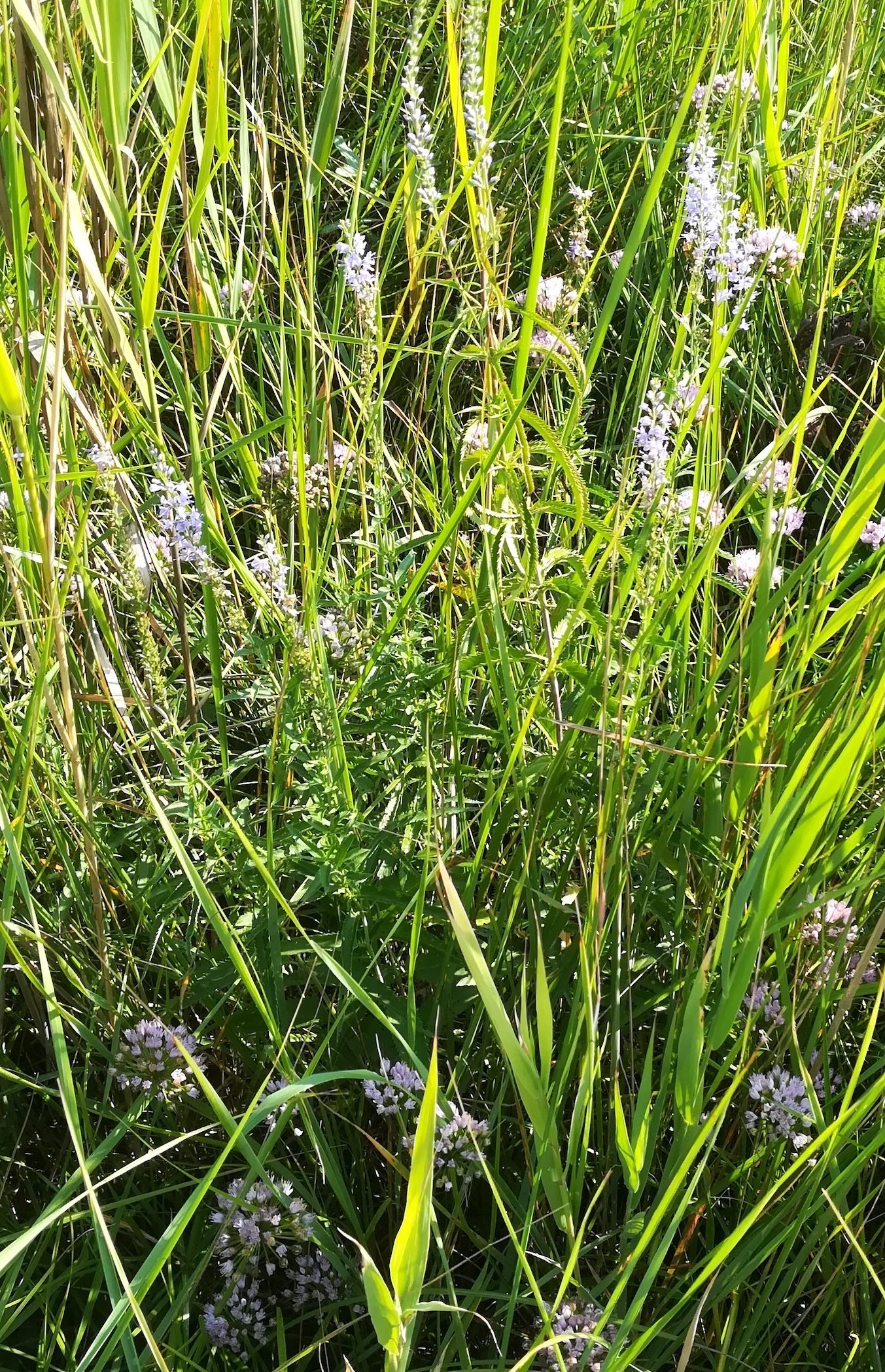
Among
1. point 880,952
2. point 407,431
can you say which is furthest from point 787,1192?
point 407,431

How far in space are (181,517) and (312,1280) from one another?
0.74m

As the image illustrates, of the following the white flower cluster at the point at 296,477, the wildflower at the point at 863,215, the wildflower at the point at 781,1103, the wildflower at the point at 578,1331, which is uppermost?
the wildflower at the point at 863,215

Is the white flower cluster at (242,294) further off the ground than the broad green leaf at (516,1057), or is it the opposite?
the white flower cluster at (242,294)

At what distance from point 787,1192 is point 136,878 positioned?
73 centimetres

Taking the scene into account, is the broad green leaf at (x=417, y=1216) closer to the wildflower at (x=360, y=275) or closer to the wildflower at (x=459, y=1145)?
the wildflower at (x=459, y=1145)

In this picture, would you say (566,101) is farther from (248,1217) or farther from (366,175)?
(248,1217)

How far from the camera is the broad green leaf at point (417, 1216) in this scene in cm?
57

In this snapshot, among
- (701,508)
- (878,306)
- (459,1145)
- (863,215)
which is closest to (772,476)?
(701,508)

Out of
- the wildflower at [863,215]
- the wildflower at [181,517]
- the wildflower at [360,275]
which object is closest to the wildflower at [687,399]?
the wildflower at [360,275]

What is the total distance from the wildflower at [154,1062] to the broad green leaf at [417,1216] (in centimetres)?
50

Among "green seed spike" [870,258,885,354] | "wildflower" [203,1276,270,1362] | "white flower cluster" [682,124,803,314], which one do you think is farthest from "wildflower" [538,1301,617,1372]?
"green seed spike" [870,258,885,354]

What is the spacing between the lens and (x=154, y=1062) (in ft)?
3.49

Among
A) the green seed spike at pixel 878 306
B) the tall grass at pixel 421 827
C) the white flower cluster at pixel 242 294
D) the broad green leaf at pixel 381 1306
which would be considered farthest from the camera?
the green seed spike at pixel 878 306

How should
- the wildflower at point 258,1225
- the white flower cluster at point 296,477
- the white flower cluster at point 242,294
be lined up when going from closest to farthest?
the wildflower at point 258,1225, the white flower cluster at point 296,477, the white flower cluster at point 242,294
